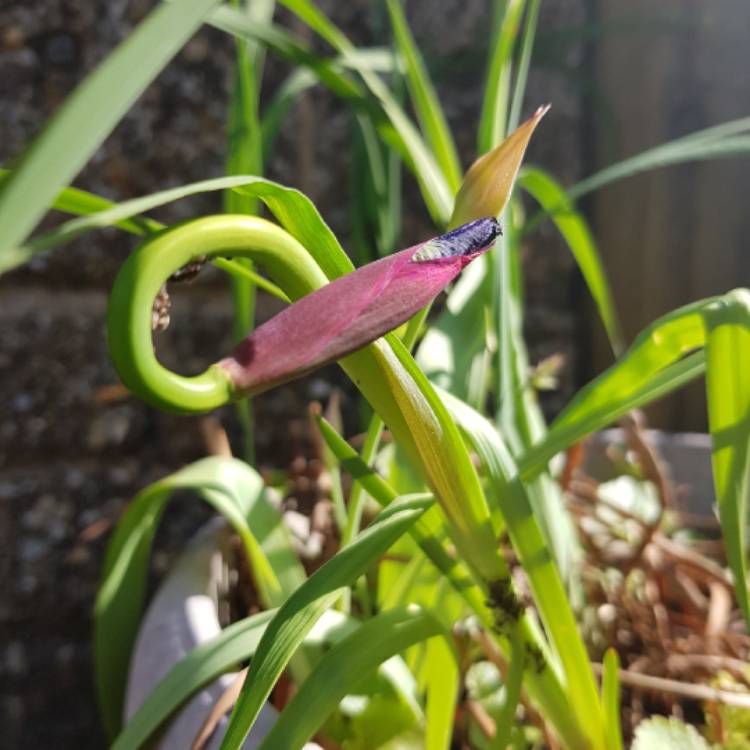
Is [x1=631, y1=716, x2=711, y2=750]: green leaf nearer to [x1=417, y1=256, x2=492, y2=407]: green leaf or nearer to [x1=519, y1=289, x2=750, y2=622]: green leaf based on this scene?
[x1=519, y1=289, x2=750, y2=622]: green leaf

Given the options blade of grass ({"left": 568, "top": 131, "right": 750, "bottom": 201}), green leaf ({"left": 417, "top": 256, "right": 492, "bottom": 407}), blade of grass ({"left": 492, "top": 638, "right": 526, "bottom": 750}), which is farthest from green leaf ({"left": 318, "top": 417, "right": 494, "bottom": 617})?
blade of grass ({"left": 568, "top": 131, "right": 750, "bottom": 201})

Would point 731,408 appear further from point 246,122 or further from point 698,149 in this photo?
point 246,122

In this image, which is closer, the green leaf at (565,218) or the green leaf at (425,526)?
the green leaf at (425,526)

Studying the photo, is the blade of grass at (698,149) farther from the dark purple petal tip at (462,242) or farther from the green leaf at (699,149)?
the dark purple petal tip at (462,242)

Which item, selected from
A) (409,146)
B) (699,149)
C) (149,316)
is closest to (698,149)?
(699,149)

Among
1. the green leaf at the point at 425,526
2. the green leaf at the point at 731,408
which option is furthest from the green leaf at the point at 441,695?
the green leaf at the point at 731,408

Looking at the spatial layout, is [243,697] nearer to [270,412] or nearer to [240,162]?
[240,162]

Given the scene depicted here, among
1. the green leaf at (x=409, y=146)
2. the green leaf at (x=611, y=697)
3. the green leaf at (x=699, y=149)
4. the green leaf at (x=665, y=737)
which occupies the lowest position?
the green leaf at (x=665, y=737)
